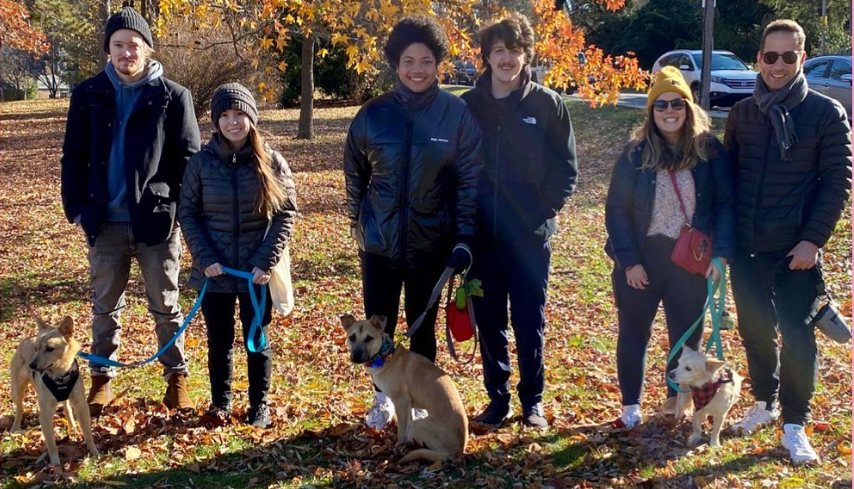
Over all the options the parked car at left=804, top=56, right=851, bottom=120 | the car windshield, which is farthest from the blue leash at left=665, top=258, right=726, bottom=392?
the car windshield

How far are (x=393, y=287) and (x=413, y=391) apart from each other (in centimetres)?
66

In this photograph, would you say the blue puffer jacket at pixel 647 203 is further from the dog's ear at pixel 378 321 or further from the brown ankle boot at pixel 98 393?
the brown ankle boot at pixel 98 393

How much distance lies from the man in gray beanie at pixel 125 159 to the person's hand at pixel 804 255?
380cm

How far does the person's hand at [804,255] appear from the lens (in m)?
4.32

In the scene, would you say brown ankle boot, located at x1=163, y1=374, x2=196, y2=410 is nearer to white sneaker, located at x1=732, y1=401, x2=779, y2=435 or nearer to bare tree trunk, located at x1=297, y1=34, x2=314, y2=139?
white sneaker, located at x1=732, y1=401, x2=779, y2=435

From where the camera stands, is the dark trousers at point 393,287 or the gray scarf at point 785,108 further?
the dark trousers at point 393,287

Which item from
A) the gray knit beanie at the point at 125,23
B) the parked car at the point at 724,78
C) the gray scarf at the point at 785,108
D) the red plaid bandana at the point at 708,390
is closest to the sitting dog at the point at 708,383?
the red plaid bandana at the point at 708,390

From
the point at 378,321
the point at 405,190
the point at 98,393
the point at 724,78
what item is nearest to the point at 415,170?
the point at 405,190

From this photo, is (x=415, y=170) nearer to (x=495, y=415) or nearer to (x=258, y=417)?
(x=495, y=415)

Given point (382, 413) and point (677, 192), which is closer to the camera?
point (677, 192)

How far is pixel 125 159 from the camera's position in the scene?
15.9 feet

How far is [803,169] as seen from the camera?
4355mm

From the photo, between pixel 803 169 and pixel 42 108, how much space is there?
3530cm

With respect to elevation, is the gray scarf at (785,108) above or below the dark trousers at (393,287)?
above
